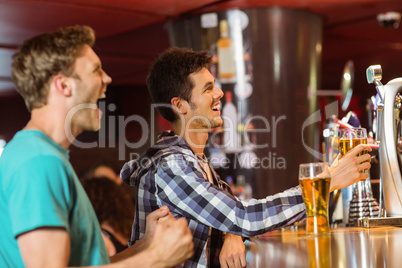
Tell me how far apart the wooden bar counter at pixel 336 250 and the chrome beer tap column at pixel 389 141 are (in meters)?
0.11

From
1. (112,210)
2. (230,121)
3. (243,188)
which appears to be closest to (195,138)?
(112,210)

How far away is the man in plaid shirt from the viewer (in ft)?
4.98

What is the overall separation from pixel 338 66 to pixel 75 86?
711 centimetres

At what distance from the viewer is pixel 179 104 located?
1907 millimetres

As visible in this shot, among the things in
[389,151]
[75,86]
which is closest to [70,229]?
[75,86]

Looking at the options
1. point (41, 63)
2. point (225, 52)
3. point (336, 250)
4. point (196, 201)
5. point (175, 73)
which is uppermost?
point (225, 52)

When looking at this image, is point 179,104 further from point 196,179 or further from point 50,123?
point 50,123

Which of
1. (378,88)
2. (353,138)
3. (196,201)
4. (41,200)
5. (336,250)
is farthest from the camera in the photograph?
(378,88)

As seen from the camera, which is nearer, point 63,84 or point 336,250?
point 63,84

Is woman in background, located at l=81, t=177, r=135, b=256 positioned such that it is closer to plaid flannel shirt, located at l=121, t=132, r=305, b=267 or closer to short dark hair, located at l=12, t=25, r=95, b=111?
plaid flannel shirt, located at l=121, t=132, r=305, b=267

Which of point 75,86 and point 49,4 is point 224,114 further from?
point 75,86

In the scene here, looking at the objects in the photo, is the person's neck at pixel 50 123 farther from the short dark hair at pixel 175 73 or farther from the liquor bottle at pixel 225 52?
the liquor bottle at pixel 225 52

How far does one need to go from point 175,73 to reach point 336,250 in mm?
846

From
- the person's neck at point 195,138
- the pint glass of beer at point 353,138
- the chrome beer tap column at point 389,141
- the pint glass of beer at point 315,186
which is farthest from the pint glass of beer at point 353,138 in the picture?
the person's neck at point 195,138
